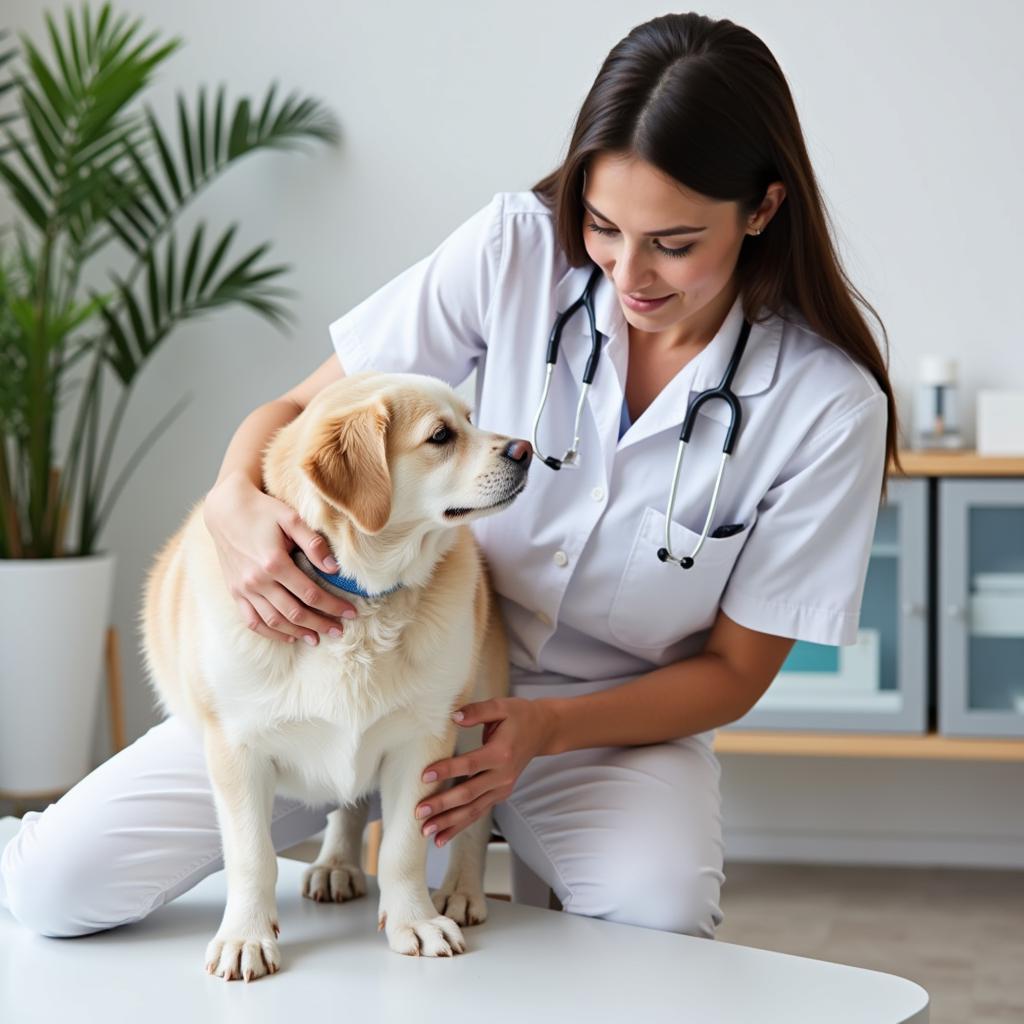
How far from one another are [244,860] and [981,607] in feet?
6.80

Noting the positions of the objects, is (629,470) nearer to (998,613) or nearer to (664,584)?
(664,584)

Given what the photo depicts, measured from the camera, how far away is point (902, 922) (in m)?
2.79

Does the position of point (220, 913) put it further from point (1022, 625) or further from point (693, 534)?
point (1022, 625)

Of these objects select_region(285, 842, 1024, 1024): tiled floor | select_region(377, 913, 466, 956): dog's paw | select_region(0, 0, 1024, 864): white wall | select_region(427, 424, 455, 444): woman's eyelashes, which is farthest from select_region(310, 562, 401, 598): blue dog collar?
select_region(0, 0, 1024, 864): white wall

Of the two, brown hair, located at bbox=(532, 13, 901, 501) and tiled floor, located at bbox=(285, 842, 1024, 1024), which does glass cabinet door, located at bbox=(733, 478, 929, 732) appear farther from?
brown hair, located at bbox=(532, 13, 901, 501)

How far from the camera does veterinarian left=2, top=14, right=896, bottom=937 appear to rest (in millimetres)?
1347

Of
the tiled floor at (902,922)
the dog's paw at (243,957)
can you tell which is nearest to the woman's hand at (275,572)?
the dog's paw at (243,957)

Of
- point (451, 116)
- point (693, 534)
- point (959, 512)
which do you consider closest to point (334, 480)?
point (693, 534)

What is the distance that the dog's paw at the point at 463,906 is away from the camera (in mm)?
1369

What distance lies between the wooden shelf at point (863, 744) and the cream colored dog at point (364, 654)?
1646mm

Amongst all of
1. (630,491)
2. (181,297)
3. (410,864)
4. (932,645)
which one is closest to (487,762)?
(410,864)

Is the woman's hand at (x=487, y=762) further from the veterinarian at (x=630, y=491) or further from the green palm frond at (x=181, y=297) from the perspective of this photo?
the green palm frond at (x=181, y=297)

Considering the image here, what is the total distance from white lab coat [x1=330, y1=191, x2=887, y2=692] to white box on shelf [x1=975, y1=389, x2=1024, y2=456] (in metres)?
1.46

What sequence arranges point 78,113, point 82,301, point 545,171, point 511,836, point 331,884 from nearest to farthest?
point 331,884 → point 511,836 → point 78,113 → point 545,171 → point 82,301
